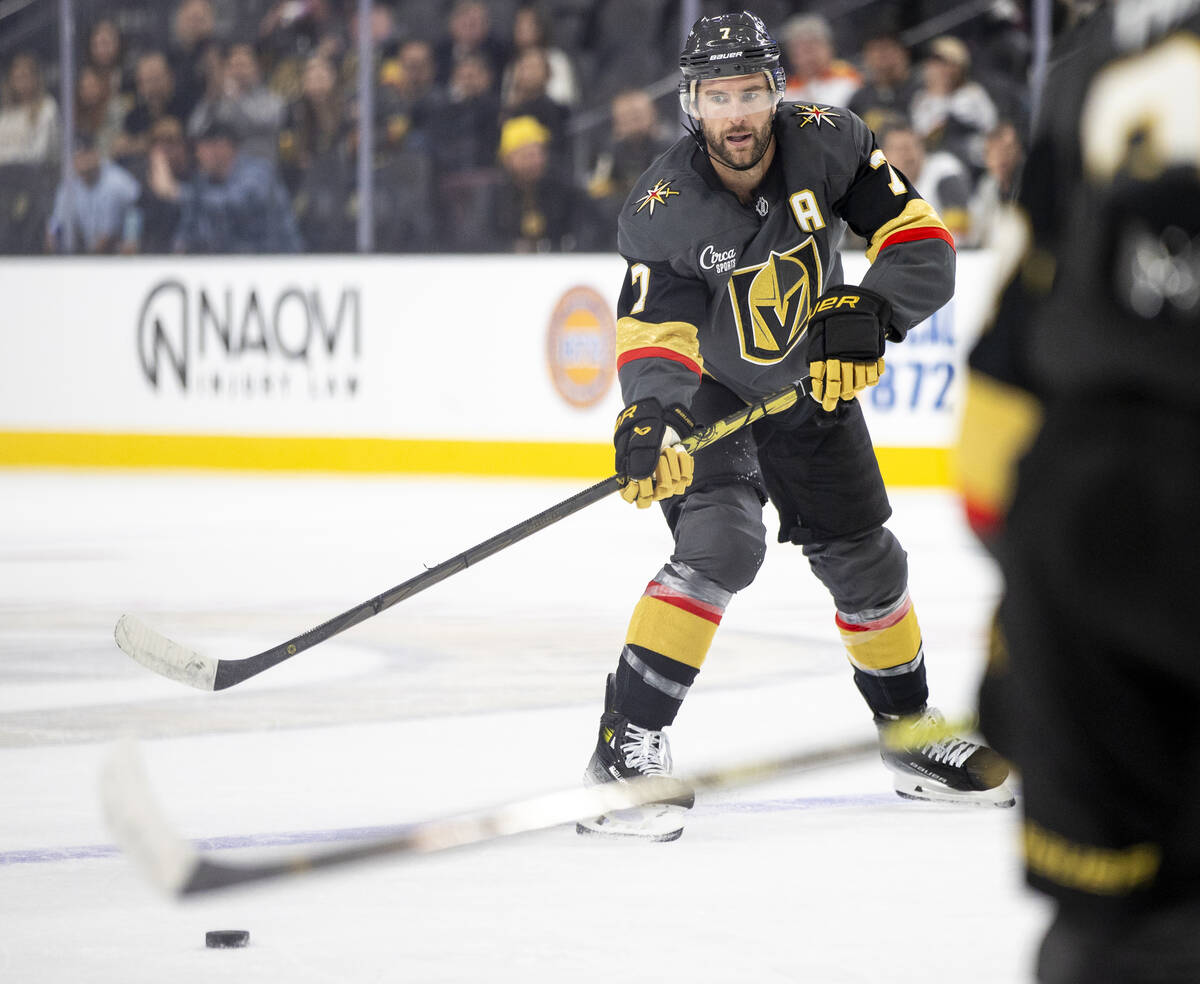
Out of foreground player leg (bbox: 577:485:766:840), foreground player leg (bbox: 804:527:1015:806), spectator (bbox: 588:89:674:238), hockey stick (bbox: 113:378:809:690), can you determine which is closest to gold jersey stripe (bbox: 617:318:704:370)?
hockey stick (bbox: 113:378:809:690)

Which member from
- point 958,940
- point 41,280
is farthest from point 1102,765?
point 41,280

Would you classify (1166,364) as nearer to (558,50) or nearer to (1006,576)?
(1006,576)

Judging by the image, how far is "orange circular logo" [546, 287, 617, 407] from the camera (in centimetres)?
752

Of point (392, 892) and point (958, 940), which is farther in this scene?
point (392, 892)

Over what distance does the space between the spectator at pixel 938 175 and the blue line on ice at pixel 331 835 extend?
175 inches

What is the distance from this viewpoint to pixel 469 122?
26.4ft

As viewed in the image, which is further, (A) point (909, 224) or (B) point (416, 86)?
(B) point (416, 86)

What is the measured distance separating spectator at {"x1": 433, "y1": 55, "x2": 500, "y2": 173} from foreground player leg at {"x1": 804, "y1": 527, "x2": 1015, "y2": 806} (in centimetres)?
530

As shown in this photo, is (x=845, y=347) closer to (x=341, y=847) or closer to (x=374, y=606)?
(x=374, y=606)

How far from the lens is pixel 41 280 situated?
27.6ft

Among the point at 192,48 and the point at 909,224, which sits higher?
the point at 192,48

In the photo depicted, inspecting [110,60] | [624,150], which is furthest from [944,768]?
[110,60]

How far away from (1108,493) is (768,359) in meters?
1.97

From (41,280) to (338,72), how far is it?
1.54 metres
